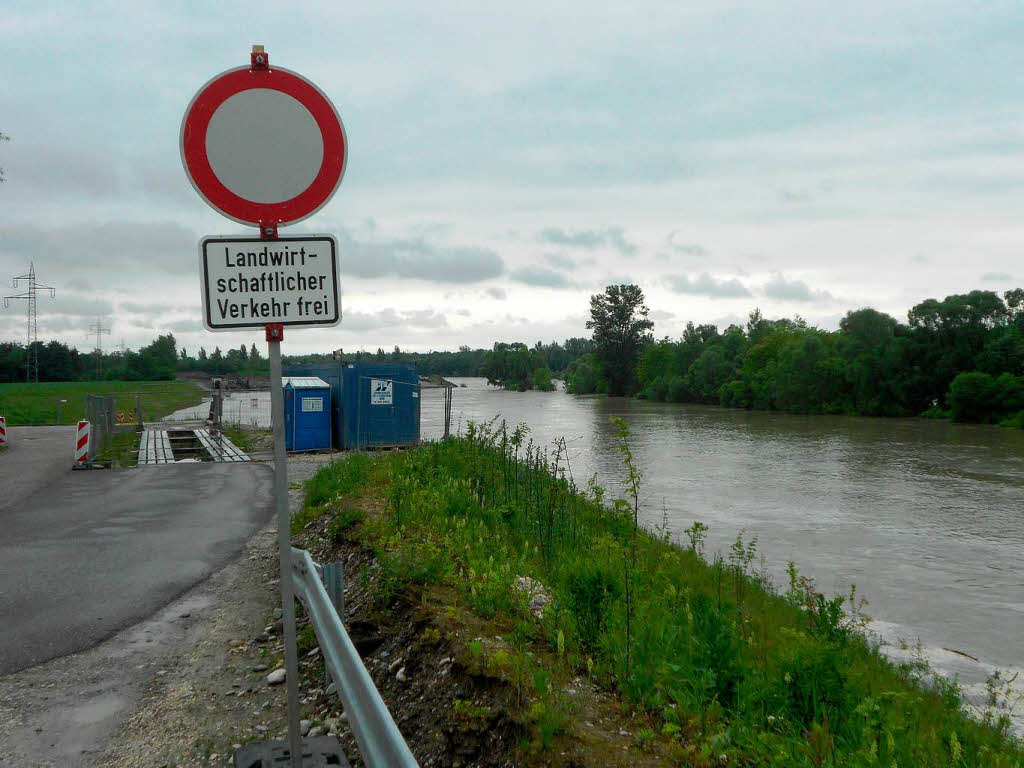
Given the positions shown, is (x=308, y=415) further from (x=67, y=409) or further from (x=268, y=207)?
(x=67, y=409)

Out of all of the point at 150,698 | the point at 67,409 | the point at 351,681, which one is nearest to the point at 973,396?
the point at 150,698

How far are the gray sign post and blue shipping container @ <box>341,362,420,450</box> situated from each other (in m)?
17.2

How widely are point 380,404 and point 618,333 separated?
77.1 m

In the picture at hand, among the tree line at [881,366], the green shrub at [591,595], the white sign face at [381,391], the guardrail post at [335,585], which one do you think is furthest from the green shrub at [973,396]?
the guardrail post at [335,585]

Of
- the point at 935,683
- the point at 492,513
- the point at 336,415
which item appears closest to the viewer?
the point at 935,683

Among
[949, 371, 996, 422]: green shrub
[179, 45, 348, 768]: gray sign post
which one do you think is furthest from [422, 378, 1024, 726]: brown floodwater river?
[949, 371, 996, 422]: green shrub

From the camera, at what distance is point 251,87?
304 cm

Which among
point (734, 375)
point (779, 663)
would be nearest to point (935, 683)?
point (779, 663)

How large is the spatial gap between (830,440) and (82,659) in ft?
113

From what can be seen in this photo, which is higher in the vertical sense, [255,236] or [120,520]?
[255,236]

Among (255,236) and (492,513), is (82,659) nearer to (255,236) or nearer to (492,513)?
(255,236)

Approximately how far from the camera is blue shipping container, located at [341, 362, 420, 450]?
2025cm

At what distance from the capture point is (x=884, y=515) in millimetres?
15273

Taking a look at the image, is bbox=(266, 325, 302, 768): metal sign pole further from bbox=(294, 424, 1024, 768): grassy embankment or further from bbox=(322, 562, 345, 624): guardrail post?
bbox=(322, 562, 345, 624): guardrail post
